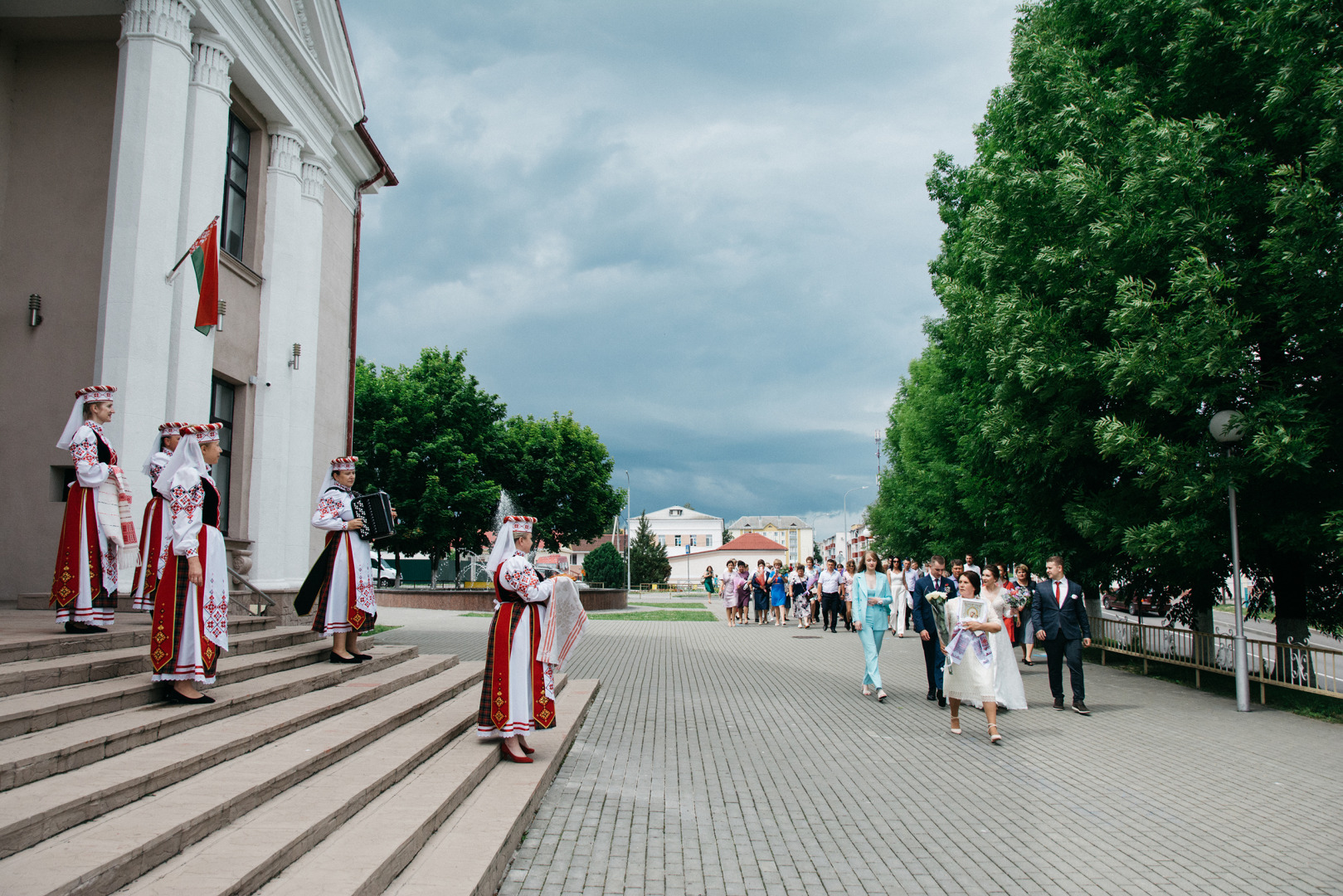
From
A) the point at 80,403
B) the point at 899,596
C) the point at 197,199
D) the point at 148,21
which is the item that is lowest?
the point at 899,596

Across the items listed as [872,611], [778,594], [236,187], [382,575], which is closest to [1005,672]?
[872,611]

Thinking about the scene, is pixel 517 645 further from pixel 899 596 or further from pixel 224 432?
pixel 899 596

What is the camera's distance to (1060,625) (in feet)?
36.0

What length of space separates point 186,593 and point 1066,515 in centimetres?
→ 1305

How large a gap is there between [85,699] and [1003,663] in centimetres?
929

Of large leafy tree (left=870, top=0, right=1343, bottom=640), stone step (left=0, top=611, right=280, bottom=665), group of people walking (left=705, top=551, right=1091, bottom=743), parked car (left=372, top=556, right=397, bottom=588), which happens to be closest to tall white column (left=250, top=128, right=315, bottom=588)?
stone step (left=0, top=611, right=280, bottom=665)

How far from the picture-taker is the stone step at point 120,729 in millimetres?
4277

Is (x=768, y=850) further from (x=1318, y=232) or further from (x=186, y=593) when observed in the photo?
(x=1318, y=232)

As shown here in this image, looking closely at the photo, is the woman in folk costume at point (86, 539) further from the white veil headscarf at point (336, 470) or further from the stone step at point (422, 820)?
the stone step at point (422, 820)

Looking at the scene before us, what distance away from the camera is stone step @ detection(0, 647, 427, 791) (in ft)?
14.0

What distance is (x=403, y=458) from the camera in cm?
3672

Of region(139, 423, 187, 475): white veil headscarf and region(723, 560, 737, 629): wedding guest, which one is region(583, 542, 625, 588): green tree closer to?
region(723, 560, 737, 629): wedding guest

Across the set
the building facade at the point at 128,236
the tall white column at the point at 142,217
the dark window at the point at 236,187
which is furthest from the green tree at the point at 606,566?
the tall white column at the point at 142,217

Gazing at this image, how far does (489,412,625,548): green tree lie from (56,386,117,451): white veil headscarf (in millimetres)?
35398
